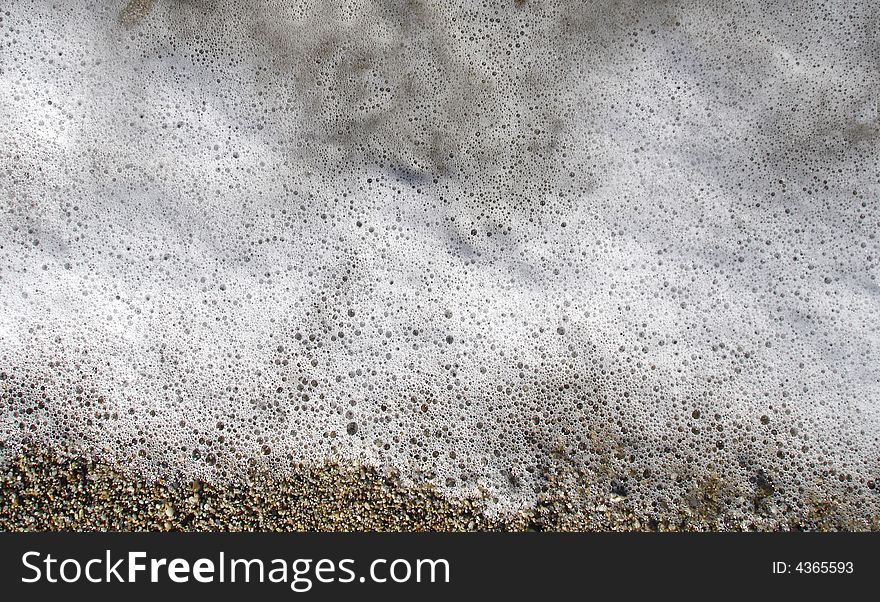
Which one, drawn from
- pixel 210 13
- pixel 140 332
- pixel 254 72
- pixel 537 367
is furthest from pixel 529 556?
pixel 210 13

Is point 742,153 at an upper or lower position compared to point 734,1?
lower

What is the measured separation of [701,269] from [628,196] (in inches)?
18.4

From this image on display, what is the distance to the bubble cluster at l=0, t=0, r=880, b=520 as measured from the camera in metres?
2.50

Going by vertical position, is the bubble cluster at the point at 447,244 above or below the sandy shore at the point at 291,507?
above

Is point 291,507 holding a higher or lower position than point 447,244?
lower

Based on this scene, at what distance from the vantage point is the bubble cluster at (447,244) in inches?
98.6

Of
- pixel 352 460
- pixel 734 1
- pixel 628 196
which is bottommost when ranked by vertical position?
pixel 352 460

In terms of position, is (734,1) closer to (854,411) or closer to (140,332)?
(854,411)

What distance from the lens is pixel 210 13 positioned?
253 cm

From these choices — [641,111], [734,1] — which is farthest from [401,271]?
[734,1]

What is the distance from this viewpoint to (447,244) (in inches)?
100

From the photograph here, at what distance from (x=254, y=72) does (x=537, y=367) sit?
1.88 metres

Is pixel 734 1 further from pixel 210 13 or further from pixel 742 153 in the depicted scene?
pixel 210 13

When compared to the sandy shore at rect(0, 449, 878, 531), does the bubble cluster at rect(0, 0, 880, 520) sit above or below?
above
